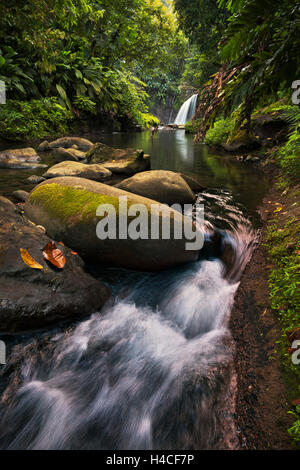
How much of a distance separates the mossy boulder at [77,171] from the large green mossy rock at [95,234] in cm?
256

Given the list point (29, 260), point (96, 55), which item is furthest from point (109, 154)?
point (96, 55)

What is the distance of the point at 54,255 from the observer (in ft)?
7.53

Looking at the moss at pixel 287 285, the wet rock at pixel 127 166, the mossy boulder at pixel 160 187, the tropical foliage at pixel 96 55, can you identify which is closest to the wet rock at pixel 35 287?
the moss at pixel 287 285

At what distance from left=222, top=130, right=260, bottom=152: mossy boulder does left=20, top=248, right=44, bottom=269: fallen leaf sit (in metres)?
9.07

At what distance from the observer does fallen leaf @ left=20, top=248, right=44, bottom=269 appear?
81.4 inches

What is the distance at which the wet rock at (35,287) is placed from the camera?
1892mm

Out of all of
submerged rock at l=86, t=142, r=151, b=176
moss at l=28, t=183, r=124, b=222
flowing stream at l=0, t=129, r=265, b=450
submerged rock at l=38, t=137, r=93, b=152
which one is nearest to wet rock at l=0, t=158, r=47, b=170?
submerged rock at l=86, t=142, r=151, b=176
